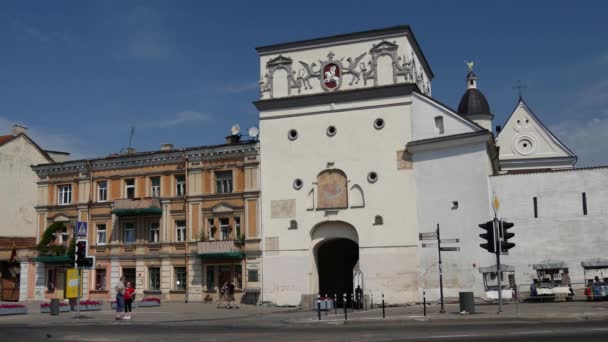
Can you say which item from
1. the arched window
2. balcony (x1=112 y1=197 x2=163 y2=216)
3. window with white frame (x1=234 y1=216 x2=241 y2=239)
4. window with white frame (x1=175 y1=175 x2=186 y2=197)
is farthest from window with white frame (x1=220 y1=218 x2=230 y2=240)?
the arched window

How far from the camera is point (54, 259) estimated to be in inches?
1865

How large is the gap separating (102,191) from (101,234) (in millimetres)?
3062

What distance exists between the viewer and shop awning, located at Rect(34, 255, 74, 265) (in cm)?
4722

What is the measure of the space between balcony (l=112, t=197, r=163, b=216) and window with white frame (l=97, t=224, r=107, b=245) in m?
2.20

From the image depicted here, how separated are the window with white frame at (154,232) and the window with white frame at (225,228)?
483 centimetres

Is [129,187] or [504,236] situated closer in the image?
[504,236]

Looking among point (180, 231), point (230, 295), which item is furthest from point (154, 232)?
point (230, 295)

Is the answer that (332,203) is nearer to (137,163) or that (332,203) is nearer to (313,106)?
(313,106)

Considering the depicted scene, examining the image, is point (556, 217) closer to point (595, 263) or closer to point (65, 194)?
point (595, 263)

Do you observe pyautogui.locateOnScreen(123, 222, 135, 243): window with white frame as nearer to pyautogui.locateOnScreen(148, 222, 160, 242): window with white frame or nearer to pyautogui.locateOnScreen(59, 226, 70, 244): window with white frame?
pyautogui.locateOnScreen(148, 222, 160, 242): window with white frame

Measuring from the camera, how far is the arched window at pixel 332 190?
41.1 m

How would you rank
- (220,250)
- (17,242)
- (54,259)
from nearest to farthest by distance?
1. (220,250)
2. (54,259)
3. (17,242)

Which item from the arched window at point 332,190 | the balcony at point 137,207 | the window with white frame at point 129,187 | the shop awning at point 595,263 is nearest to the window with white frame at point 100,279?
the balcony at point 137,207

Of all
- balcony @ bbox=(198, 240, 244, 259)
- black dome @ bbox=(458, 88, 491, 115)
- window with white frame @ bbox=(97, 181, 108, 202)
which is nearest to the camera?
balcony @ bbox=(198, 240, 244, 259)
